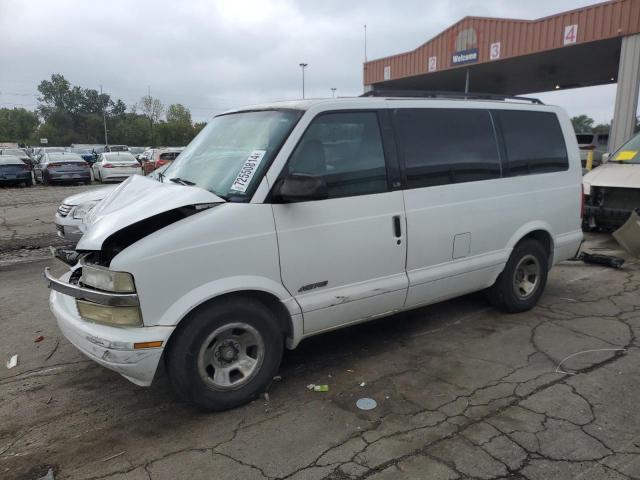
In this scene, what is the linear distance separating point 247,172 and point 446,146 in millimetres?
1829

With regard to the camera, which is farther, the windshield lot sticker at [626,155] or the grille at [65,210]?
the windshield lot sticker at [626,155]

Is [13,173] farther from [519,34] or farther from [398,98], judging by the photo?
[519,34]

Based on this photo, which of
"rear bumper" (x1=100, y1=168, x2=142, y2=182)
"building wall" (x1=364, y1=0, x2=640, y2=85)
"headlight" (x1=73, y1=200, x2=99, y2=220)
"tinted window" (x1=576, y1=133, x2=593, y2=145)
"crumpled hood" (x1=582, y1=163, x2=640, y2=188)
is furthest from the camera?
"tinted window" (x1=576, y1=133, x2=593, y2=145)

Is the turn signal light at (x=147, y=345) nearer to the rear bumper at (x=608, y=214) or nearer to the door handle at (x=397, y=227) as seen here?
the door handle at (x=397, y=227)

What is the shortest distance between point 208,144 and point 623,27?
607 inches

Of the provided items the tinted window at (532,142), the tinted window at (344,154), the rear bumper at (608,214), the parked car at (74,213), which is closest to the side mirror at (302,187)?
the tinted window at (344,154)

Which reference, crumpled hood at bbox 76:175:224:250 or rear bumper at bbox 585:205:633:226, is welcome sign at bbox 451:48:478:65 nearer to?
rear bumper at bbox 585:205:633:226

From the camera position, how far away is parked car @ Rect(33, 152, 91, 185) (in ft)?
64.2

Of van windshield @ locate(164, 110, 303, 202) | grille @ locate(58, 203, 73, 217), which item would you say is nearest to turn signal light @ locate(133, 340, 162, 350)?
van windshield @ locate(164, 110, 303, 202)

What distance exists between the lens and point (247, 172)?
3.27 metres

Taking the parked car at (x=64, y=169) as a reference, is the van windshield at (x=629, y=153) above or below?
above

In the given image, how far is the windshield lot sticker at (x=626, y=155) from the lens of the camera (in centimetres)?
818

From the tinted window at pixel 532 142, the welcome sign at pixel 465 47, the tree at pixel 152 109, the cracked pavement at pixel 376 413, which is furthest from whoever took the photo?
the tree at pixel 152 109

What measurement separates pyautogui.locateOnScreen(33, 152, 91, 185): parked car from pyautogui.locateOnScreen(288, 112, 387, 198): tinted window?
63.6 ft
